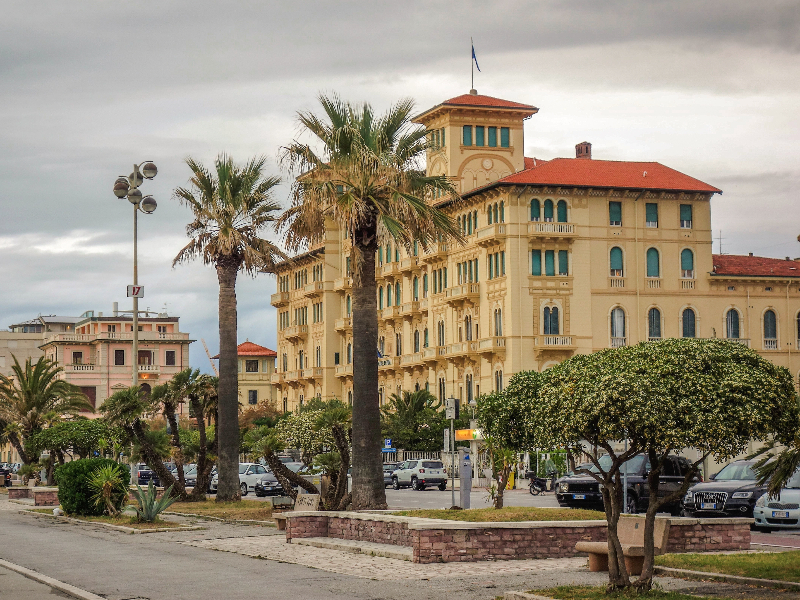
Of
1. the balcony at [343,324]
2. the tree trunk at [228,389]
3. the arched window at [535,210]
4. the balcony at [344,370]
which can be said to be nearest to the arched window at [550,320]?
the arched window at [535,210]

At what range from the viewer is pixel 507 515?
70.4 ft

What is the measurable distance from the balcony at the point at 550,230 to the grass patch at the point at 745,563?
168 feet

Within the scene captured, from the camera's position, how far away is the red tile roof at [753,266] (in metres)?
74.5

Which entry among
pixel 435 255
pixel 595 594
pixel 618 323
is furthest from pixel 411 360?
pixel 595 594

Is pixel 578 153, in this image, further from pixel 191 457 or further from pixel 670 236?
pixel 191 457

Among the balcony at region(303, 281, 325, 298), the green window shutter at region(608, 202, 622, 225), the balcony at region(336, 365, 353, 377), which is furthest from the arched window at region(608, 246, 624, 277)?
the balcony at region(303, 281, 325, 298)

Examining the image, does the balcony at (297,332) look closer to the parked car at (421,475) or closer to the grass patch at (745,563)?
the parked car at (421,475)

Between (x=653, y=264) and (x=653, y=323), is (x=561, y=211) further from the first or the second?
(x=653, y=323)

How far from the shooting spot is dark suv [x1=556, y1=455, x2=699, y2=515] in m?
30.6

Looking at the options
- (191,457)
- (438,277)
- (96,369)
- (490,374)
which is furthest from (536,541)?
(96,369)

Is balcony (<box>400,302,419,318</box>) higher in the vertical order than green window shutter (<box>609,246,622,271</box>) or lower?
lower

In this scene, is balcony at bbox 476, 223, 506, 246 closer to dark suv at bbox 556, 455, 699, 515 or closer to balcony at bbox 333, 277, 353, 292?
balcony at bbox 333, 277, 353, 292

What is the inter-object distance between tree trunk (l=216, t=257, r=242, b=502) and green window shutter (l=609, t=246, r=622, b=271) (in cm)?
3798

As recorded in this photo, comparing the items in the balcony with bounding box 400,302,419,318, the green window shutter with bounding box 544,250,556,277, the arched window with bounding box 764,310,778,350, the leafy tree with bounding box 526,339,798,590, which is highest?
the green window shutter with bounding box 544,250,556,277
